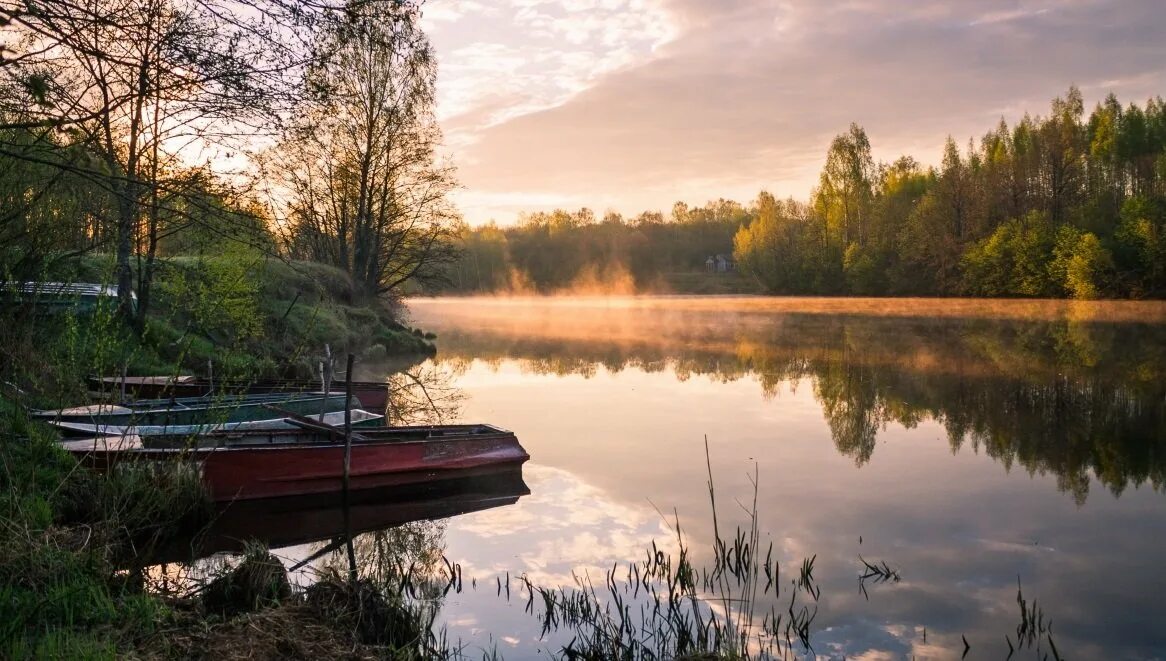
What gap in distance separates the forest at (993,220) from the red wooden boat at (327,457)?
35.6m

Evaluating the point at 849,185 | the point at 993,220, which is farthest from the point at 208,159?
the point at 849,185

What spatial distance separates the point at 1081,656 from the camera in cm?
641

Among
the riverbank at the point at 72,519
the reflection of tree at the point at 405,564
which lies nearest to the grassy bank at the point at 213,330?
the riverbank at the point at 72,519

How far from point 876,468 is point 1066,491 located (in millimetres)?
2583

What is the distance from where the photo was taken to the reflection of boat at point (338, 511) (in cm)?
935

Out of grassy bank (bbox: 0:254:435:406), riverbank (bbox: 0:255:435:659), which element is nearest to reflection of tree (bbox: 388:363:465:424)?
grassy bank (bbox: 0:254:435:406)

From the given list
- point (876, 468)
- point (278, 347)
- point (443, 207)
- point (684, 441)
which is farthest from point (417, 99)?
point (876, 468)

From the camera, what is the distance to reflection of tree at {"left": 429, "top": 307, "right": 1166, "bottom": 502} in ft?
46.3

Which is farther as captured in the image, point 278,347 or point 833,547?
point 278,347

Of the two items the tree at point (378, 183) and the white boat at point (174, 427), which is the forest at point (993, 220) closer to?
the tree at point (378, 183)

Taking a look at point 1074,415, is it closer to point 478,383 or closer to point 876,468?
point 876,468

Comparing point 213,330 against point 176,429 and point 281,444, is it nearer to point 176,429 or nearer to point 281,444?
point 176,429

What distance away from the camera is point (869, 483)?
11938mm

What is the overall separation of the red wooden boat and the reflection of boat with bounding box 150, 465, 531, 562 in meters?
0.13
